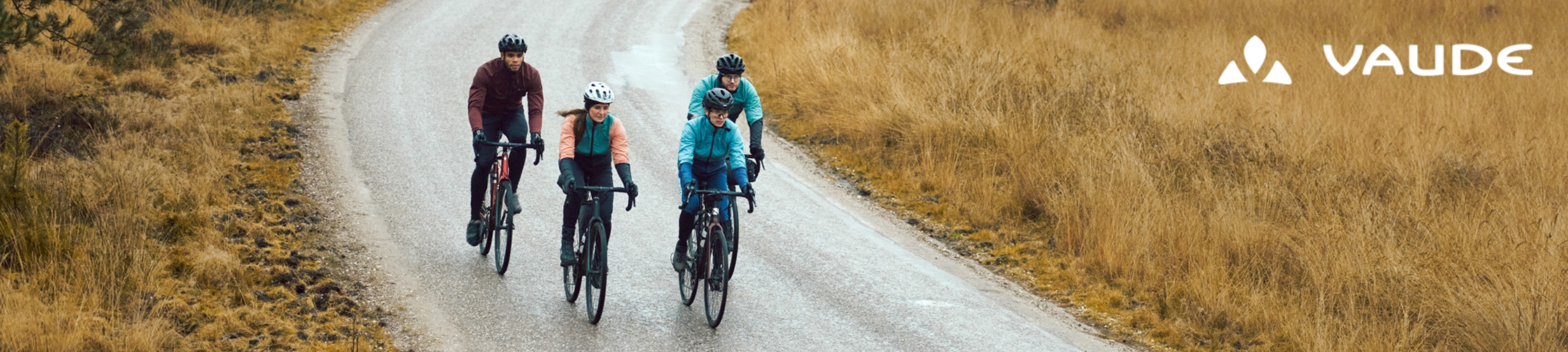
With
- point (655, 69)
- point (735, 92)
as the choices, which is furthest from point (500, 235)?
point (655, 69)

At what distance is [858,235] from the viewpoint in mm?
9258

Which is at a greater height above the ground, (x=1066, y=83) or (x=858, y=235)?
(x=1066, y=83)

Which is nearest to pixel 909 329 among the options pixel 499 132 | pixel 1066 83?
pixel 499 132

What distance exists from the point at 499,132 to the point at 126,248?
2557 mm

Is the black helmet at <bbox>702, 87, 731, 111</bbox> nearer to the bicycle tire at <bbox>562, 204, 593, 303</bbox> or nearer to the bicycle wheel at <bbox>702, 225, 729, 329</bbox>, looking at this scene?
the bicycle wheel at <bbox>702, 225, 729, 329</bbox>

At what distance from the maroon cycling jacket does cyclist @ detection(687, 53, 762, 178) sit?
121cm

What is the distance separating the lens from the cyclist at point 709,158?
22.0 feet

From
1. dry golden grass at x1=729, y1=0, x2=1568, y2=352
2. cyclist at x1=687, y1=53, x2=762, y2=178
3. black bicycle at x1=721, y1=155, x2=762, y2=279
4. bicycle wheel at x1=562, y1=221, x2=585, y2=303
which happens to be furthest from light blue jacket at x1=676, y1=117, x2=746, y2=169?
dry golden grass at x1=729, y1=0, x2=1568, y2=352

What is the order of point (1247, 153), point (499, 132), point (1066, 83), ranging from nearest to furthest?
point (499, 132), point (1247, 153), point (1066, 83)

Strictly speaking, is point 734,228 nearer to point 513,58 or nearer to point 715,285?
point 715,285

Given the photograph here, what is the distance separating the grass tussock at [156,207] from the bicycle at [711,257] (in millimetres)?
2005

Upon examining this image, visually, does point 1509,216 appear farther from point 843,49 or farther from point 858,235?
point 843,49

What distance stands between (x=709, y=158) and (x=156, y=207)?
4.57m

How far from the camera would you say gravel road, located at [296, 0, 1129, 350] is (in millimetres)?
6805
